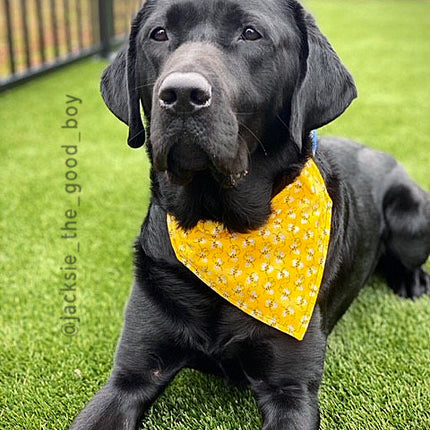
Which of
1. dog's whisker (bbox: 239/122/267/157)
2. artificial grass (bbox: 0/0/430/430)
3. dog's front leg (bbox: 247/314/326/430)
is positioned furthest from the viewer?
artificial grass (bbox: 0/0/430/430)

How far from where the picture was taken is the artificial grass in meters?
2.28

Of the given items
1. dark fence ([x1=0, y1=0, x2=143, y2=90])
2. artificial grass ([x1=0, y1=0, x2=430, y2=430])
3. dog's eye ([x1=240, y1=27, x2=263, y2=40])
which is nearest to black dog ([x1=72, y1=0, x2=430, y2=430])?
dog's eye ([x1=240, y1=27, x2=263, y2=40])

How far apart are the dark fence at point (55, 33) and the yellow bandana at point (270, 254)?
4.38m

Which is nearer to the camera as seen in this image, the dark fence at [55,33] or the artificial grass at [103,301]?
the artificial grass at [103,301]

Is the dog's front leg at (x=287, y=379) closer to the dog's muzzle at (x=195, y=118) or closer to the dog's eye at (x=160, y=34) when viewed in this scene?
the dog's muzzle at (x=195, y=118)

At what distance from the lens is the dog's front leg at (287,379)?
203cm

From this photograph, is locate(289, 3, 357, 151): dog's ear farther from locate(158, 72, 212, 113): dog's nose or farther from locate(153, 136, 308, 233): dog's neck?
locate(158, 72, 212, 113): dog's nose

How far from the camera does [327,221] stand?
7.36 ft

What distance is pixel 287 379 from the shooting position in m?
2.10

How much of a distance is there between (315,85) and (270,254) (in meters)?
0.55

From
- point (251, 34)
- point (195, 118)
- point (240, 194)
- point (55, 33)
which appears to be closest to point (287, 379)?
point (240, 194)

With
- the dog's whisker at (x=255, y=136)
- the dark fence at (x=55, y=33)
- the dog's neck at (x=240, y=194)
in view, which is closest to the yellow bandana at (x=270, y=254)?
the dog's neck at (x=240, y=194)

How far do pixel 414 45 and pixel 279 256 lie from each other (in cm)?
678

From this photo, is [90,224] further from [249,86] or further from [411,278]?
[249,86]
